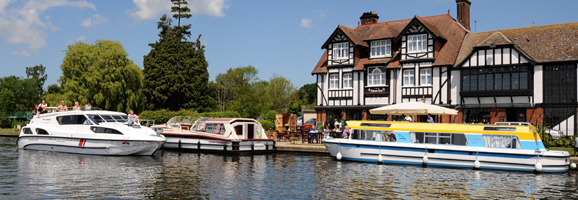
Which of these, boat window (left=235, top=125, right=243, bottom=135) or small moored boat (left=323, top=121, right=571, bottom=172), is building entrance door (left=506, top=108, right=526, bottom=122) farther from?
boat window (left=235, top=125, right=243, bottom=135)

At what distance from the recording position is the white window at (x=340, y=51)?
38.3 meters

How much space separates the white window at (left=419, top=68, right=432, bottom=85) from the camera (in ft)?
115

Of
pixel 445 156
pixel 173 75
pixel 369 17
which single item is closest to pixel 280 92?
pixel 173 75

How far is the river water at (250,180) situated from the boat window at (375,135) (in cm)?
157

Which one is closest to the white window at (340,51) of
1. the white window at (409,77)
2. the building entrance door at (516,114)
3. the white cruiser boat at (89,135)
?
the white window at (409,77)

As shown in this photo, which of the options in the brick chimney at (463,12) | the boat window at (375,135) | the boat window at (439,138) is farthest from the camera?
the brick chimney at (463,12)

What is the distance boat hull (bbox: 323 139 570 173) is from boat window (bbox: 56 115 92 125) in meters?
12.9

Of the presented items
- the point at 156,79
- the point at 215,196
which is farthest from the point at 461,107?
the point at 156,79

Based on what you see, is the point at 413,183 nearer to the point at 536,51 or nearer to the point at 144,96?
the point at 536,51

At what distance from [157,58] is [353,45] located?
2623 centimetres

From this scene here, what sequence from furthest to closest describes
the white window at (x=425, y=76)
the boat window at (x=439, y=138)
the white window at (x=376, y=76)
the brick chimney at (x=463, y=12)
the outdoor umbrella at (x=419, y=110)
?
1. the brick chimney at (x=463, y=12)
2. the white window at (x=376, y=76)
3. the white window at (x=425, y=76)
4. the outdoor umbrella at (x=419, y=110)
5. the boat window at (x=439, y=138)

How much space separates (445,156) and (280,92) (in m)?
52.9

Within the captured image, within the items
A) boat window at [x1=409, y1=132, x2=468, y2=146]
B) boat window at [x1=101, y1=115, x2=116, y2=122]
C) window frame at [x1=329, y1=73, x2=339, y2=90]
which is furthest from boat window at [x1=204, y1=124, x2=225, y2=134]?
window frame at [x1=329, y1=73, x2=339, y2=90]

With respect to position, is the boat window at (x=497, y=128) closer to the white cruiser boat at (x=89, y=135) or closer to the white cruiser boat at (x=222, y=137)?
the white cruiser boat at (x=222, y=137)
